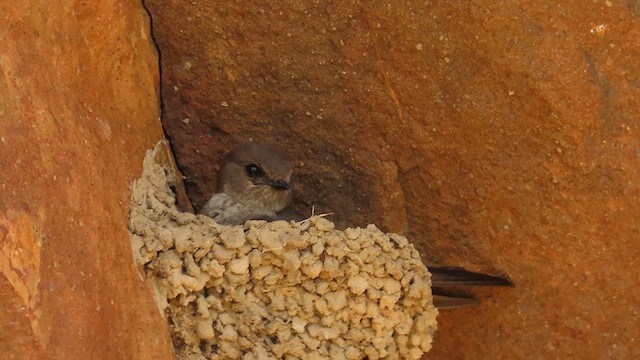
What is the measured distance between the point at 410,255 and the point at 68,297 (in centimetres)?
163

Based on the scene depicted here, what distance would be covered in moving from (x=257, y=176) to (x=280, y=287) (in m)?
0.98

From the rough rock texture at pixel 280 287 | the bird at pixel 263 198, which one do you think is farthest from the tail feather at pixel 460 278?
the rough rock texture at pixel 280 287

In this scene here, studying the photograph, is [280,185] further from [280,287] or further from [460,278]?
[460,278]

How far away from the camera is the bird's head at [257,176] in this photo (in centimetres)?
576

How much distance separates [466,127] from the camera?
17.1ft

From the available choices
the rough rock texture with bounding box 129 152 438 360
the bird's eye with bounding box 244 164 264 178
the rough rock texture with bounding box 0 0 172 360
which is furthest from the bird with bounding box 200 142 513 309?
the rough rock texture with bounding box 0 0 172 360

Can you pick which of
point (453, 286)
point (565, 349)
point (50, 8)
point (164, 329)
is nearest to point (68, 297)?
point (164, 329)

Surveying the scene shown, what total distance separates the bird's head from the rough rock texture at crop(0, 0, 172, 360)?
2.11ft

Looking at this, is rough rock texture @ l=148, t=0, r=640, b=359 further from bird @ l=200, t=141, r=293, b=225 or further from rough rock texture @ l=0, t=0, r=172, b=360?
rough rock texture @ l=0, t=0, r=172, b=360

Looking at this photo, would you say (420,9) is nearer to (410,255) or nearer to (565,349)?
(410,255)

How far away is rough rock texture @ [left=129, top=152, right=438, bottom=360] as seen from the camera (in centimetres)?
498

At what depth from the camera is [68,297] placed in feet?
13.9

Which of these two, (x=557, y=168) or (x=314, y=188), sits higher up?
(x=557, y=168)

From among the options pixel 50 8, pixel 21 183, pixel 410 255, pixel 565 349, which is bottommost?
pixel 565 349
